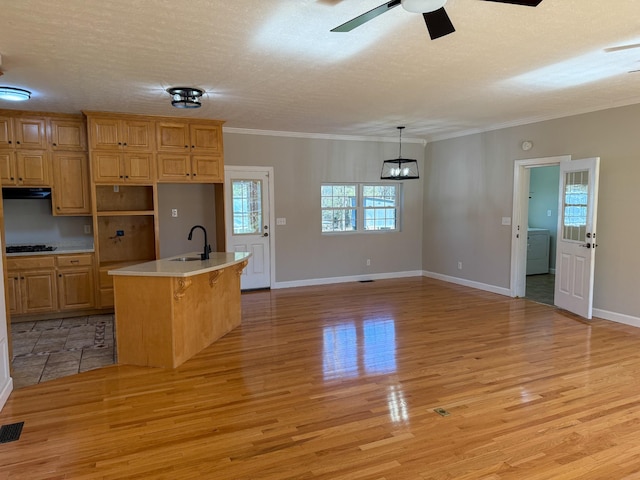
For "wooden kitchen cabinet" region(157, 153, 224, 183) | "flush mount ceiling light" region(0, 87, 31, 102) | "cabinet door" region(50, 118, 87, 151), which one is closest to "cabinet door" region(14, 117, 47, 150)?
"cabinet door" region(50, 118, 87, 151)

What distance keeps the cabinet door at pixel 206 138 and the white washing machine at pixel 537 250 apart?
5913 millimetres

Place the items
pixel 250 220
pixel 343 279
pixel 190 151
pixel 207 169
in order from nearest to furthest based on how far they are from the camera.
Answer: pixel 190 151 < pixel 207 169 < pixel 250 220 < pixel 343 279

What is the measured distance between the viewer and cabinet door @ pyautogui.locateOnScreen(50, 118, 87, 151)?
5.31 meters

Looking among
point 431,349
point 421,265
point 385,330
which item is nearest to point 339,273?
point 421,265

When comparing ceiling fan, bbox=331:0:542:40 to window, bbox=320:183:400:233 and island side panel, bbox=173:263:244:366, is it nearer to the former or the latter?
island side panel, bbox=173:263:244:366

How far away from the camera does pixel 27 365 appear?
3803 mm

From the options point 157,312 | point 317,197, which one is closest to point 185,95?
point 157,312

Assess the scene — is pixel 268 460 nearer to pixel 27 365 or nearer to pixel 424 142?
→ pixel 27 365

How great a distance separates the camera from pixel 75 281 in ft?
17.6

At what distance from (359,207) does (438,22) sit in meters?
5.52

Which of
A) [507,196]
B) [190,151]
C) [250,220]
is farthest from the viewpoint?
[250,220]

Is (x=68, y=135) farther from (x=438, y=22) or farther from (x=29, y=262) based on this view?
(x=438, y=22)

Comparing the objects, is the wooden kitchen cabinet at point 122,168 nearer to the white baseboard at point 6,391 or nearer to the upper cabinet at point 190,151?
the upper cabinet at point 190,151

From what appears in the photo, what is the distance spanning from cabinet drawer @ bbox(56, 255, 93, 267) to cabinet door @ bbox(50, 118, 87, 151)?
1385mm
